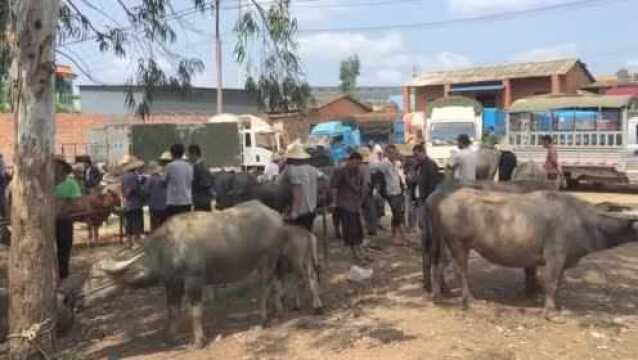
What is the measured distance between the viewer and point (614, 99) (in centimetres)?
2844

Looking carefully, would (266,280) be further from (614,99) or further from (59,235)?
(614,99)

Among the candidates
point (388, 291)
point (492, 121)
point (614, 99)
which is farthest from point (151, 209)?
point (492, 121)

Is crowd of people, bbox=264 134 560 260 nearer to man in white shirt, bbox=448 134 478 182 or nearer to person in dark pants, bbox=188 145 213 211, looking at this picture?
man in white shirt, bbox=448 134 478 182

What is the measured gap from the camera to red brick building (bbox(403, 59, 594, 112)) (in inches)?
1752

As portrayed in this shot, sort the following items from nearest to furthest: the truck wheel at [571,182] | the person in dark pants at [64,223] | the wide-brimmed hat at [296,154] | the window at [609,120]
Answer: the person in dark pants at [64,223] → the wide-brimmed hat at [296,154] → the truck wheel at [571,182] → the window at [609,120]

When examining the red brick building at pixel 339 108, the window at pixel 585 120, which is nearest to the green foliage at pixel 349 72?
the red brick building at pixel 339 108

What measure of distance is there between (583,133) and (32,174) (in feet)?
74.7

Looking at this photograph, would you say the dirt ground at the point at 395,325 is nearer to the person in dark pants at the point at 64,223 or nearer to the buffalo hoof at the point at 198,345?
the buffalo hoof at the point at 198,345

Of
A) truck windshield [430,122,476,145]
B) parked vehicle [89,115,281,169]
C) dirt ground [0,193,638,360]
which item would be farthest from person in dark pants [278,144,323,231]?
parked vehicle [89,115,281,169]

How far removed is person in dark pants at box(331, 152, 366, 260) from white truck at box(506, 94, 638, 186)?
13.3m

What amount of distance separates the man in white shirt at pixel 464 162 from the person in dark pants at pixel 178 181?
14.0 ft

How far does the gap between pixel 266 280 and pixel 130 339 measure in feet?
5.42

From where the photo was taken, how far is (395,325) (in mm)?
9188

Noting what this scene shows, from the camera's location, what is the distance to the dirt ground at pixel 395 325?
8422mm
